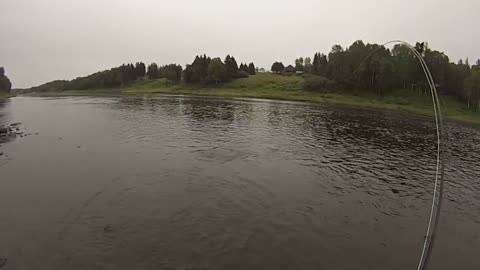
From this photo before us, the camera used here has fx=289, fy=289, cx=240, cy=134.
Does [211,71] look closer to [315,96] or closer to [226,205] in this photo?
[315,96]

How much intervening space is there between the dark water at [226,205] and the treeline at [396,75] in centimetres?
6412

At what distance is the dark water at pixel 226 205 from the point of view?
1245 centimetres

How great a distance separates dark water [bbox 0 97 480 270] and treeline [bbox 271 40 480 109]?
64.1 meters

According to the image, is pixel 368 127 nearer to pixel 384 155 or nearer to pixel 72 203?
pixel 384 155

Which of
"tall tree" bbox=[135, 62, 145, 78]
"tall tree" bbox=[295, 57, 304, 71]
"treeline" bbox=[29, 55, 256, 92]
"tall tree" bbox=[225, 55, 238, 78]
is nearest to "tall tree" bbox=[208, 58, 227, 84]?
"treeline" bbox=[29, 55, 256, 92]

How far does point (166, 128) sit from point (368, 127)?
32708mm

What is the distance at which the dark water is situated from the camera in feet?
40.8

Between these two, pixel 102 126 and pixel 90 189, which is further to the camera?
pixel 102 126

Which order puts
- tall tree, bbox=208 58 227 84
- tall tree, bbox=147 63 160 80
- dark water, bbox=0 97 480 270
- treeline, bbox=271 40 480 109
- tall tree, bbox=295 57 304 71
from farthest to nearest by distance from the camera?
1. tall tree, bbox=147 63 160 80
2. tall tree, bbox=295 57 304 71
3. tall tree, bbox=208 58 227 84
4. treeline, bbox=271 40 480 109
5. dark water, bbox=0 97 480 270

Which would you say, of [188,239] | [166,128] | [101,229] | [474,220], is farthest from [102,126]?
[474,220]

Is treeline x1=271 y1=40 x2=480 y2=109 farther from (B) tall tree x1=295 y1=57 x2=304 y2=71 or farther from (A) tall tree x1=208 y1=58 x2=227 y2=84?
(B) tall tree x1=295 y1=57 x2=304 y2=71

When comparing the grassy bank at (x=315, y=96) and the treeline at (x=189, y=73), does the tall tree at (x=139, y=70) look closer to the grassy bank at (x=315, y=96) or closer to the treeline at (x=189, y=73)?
the treeline at (x=189, y=73)

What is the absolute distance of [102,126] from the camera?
143 feet

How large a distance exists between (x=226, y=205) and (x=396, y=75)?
3694 inches
